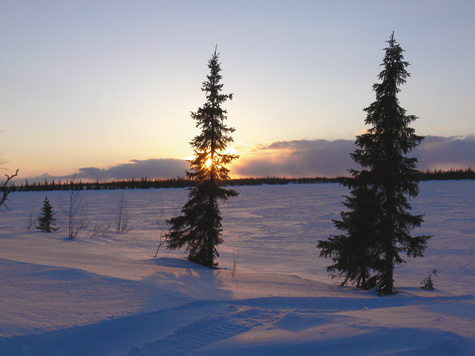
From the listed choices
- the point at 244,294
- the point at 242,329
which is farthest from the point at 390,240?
the point at 242,329

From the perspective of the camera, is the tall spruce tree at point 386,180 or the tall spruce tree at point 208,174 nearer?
the tall spruce tree at point 386,180

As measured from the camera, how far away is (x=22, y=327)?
186 inches

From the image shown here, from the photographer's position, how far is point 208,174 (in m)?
16.8

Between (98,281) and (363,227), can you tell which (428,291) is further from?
(98,281)

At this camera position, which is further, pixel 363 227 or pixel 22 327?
pixel 363 227

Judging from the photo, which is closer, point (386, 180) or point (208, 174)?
point (386, 180)

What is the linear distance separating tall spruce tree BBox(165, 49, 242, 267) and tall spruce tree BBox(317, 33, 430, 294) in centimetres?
672

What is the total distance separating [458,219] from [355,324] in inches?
1473

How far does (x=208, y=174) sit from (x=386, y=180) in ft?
27.9

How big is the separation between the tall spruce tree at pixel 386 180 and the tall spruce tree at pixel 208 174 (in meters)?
6.72

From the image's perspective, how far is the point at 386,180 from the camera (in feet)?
42.0

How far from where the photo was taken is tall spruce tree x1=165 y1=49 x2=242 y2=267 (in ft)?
54.2

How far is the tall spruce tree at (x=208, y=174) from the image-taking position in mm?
16516

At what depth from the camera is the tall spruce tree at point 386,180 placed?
12.7 meters
